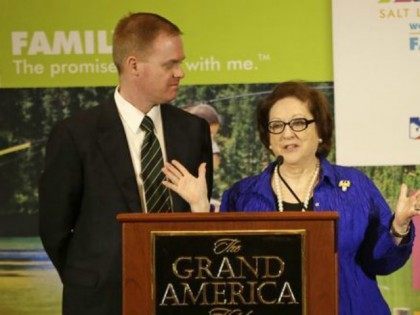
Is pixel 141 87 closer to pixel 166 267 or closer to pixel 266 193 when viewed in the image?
pixel 266 193

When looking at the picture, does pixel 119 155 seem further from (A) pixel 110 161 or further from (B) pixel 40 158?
(B) pixel 40 158

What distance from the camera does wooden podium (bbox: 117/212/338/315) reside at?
193 centimetres

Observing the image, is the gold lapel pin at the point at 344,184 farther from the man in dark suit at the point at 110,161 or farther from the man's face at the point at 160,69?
the man's face at the point at 160,69

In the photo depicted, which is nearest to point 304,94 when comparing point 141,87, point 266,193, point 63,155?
point 266,193

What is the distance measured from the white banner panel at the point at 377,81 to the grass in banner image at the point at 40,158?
1.26 feet

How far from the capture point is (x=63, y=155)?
8.91 feet

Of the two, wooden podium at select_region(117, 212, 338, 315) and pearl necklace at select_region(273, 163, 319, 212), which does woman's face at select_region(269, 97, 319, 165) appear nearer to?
pearl necklace at select_region(273, 163, 319, 212)

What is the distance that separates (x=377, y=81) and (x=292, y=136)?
1774 mm

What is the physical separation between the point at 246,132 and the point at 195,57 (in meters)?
0.44

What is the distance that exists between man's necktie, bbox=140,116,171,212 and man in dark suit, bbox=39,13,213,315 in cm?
1

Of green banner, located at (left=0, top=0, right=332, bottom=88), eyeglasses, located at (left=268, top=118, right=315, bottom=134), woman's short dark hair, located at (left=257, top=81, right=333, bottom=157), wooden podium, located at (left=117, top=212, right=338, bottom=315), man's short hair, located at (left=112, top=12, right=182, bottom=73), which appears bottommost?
wooden podium, located at (left=117, top=212, right=338, bottom=315)

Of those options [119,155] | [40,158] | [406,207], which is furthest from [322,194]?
[40,158]

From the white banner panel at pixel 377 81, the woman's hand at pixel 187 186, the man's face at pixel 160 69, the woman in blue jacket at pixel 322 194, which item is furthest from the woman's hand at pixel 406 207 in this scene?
the white banner panel at pixel 377 81

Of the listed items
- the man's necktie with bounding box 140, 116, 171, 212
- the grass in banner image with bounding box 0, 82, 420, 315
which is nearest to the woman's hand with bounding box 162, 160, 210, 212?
the man's necktie with bounding box 140, 116, 171, 212
